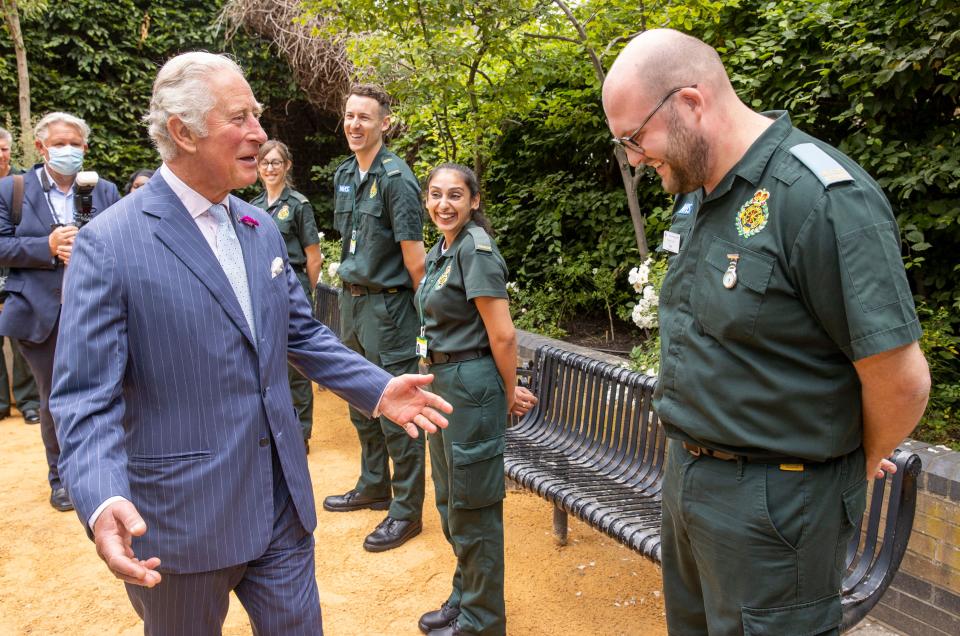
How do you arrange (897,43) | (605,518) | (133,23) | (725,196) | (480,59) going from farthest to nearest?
(133,23) < (480,59) < (897,43) < (605,518) < (725,196)

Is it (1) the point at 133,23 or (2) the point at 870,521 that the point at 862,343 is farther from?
(1) the point at 133,23

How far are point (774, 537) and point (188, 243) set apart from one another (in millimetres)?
1646

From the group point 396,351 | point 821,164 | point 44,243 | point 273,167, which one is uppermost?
point 821,164

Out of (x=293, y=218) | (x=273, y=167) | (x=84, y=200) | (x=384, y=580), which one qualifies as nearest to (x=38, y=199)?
(x=84, y=200)

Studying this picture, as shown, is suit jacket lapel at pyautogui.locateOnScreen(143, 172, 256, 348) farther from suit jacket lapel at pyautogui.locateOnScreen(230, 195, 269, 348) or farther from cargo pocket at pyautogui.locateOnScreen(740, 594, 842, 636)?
cargo pocket at pyautogui.locateOnScreen(740, 594, 842, 636)

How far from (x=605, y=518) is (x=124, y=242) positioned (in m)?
2.29

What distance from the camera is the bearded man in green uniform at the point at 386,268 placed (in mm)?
4309

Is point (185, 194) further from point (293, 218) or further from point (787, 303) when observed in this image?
point (293, 218)

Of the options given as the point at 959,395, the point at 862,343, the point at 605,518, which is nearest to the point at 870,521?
the point at 605,518

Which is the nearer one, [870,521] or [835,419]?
[835,419]

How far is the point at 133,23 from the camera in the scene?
11000 millimetres

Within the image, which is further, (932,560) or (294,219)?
(294,219)

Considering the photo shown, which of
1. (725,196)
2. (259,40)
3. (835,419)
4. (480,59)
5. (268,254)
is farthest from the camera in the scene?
(259,40)

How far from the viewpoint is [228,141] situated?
6.63ft
